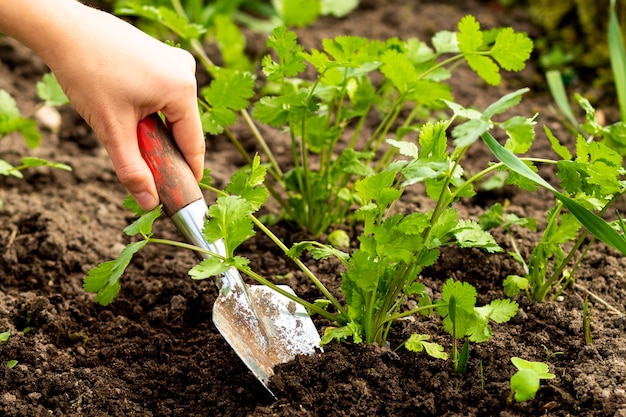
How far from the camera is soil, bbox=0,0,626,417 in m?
1.59

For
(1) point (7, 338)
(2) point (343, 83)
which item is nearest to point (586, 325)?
(2) point (343, 83)

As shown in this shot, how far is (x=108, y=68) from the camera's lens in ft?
4.96

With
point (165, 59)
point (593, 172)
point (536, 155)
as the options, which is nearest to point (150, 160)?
point (165, 59)

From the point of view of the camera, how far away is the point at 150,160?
1.65 m

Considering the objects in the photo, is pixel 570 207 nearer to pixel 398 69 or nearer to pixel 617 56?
pixel 398 69

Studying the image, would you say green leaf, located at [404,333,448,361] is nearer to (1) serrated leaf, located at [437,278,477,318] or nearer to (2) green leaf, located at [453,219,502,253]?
(1) serrated leaf, located at [437,278,477,318]

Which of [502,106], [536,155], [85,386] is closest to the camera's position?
[502,106]

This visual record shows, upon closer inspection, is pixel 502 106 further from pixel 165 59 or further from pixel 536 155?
pixel 536 155

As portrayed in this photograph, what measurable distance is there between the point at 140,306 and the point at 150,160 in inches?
21.0

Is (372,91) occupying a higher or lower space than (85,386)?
higher

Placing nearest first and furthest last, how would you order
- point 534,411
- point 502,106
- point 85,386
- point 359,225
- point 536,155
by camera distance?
point 502,106 < point 534,411 < point 85,386 < point 359,225 < point 536,155

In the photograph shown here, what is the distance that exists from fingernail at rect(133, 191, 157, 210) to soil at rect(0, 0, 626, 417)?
389mm

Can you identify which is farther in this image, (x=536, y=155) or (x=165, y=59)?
(x=536, y=155)

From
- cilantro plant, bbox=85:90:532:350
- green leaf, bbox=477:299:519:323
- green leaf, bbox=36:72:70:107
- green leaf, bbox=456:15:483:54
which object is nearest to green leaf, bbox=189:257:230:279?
cilantro plant, bbox=85:90:532:350
